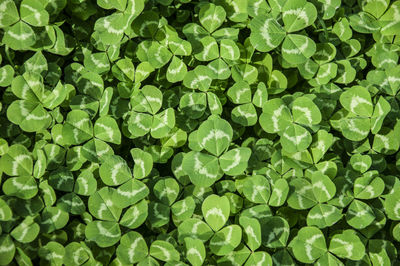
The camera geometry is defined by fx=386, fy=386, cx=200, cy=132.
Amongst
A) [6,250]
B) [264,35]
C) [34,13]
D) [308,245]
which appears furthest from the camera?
[264,35]

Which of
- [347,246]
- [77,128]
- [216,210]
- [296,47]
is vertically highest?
[296,47]

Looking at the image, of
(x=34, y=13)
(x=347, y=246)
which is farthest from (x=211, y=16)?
(x=347, y=246)

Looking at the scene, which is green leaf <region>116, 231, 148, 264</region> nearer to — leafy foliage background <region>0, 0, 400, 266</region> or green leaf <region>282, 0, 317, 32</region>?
leafy foliage background <region>0, 0, 400, 266</region>

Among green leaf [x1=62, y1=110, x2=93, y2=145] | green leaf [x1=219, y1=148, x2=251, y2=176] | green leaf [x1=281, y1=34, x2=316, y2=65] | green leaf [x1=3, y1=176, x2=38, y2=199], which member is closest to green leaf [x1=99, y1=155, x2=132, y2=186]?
green leaf [x1=62, y1=110, x2=93, y2=145]

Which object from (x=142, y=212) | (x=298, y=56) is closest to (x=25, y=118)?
(x=142, y=212)

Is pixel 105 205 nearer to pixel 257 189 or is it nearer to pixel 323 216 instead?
pixel 257 189

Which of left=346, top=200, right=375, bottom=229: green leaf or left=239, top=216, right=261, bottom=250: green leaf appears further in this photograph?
left=346, top=200, right=375, bottom=229: green leaf

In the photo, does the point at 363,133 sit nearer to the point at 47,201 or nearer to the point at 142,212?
the point at 142,212

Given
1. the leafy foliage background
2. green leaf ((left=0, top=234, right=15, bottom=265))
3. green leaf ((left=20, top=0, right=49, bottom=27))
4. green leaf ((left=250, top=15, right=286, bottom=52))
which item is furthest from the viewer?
green leaf ((left=250, top=15, right=286, bottom=52))

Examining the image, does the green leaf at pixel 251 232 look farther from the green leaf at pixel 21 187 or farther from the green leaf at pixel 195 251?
the green leaf at pixel 21 187
